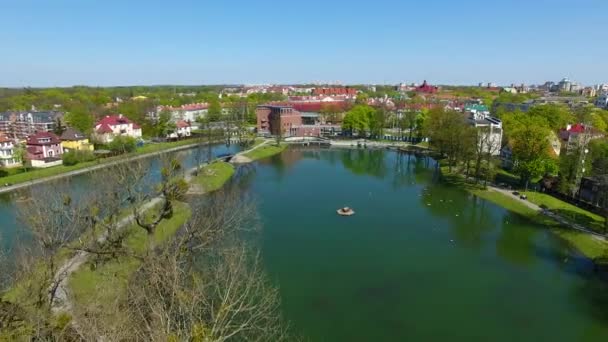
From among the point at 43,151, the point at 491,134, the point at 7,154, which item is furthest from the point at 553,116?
the point at 7,154

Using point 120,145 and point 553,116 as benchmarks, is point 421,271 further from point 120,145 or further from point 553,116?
point 553,116

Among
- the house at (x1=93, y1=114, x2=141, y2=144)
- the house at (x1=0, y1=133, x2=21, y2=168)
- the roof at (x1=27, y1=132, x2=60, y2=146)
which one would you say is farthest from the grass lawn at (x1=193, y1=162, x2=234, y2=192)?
the house at (x1=0, y1=133, x2=21, y2=168)

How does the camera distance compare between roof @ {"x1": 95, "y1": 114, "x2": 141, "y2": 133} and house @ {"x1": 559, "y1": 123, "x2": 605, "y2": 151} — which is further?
roof @ {"x1": 95, "y1": 114, "x2": 141, "y2": 133}

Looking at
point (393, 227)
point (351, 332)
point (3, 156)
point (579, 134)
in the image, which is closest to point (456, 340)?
point (351, 332)

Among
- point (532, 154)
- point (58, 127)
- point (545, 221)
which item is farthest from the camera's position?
point (58, 127)

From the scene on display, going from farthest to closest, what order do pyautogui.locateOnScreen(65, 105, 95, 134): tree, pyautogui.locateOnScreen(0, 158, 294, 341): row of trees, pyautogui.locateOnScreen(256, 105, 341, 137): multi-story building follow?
pyautogui.locateOnScreen(256, 105, 341, 137): multi-story building
pyautogui.locateOnScreen(65, 105, 95, 134): tree
pyautogui.locateOnScreen(0, 158, 294, 341): row of trees

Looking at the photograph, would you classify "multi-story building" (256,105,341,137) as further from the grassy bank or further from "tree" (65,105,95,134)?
the grassy bank

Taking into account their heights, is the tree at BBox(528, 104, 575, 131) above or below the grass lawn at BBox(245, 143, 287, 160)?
above
